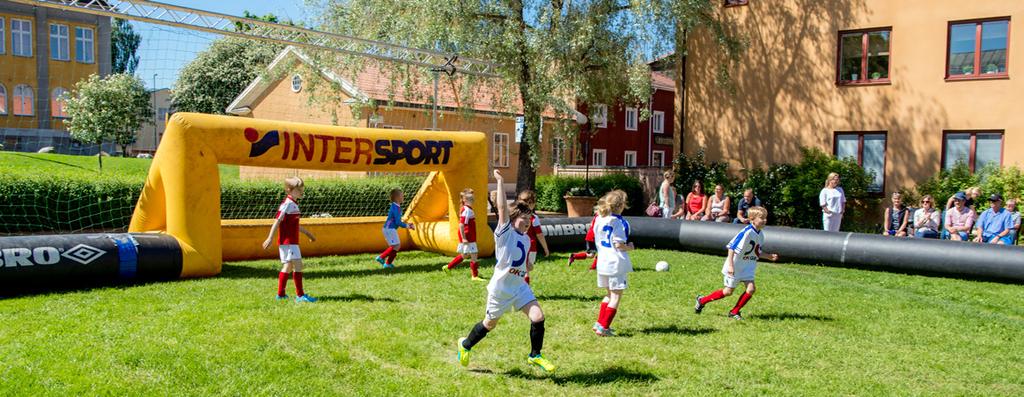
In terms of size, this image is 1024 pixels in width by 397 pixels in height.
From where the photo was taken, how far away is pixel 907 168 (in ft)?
63.7

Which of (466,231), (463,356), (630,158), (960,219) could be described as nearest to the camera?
(463,356)

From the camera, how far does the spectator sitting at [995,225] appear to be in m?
14.0

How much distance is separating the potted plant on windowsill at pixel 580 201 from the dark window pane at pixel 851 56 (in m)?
7.75

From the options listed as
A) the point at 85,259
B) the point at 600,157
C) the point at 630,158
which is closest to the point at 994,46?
the point at 85,259

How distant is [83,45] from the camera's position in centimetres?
3444

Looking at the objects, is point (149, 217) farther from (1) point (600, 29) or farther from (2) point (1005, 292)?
(2) point (1005, 292)

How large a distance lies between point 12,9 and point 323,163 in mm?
24943

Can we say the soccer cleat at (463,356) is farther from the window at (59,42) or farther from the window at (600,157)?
the window at (600,157)

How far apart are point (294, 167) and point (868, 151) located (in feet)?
48.9

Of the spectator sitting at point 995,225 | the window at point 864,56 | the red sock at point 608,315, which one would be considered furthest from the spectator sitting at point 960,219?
the red sock at point 608,315

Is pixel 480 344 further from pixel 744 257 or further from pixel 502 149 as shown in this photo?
pixel 502 149

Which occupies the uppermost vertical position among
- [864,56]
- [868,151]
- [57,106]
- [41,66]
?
[41,66]

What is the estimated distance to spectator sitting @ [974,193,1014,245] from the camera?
45.9 feet

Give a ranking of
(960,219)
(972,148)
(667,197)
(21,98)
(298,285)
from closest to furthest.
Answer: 1. (298,285)
2. (960,219)
3. (667,197)
4. (972,148)
5. (21,98)
